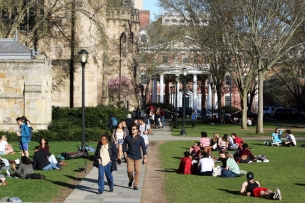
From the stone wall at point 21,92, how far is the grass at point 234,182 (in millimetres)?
8764

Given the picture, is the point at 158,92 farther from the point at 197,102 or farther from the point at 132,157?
the point at 132,157

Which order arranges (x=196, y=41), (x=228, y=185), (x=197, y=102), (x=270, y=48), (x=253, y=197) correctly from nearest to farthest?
(x=253, y=197) → (x=228, y=185) → (x=270, y=48) → (x=196, y=41) → (x=197, y=102)

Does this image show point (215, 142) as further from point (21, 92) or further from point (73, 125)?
point (21, 92)

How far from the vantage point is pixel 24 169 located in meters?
18.8

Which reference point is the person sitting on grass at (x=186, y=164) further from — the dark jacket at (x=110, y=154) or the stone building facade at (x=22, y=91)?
the stone building facade at (x=22, y=91)

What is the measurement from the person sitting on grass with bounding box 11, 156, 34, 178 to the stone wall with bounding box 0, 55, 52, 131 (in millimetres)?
14593

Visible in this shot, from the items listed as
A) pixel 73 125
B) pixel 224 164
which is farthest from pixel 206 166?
pixel 73 125

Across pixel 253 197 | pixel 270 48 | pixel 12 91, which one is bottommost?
pixel 253 197

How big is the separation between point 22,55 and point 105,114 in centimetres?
607

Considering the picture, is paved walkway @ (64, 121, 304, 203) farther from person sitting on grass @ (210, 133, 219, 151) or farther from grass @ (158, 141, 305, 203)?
person sitting on grass @ (210, 133, 219, 151)

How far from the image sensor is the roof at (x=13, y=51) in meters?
34.7

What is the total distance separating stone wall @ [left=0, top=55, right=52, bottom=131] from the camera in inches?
1314

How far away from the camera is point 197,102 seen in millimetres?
107062

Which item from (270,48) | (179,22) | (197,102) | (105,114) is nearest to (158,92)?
(197,102)
